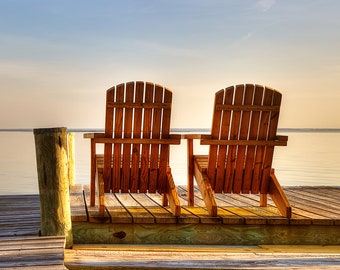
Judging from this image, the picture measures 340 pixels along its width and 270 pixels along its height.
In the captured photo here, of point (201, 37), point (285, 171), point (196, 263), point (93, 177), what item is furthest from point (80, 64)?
point (196, 263)

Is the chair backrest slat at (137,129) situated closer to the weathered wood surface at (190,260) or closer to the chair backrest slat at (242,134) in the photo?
the chair backrest slat at (242,134)

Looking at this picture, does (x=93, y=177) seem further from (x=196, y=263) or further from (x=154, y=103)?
(x=196, y=263)

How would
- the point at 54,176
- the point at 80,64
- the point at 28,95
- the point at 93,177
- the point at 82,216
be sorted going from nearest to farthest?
the point at 54,176 → the point at 82,216 → the point at 93,177 → the point at 80,64 → the point at 28,95

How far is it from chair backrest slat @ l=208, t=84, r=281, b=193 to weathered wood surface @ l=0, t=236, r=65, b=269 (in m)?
2.03

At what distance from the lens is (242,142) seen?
5.19 m

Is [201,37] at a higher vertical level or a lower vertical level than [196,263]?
higher

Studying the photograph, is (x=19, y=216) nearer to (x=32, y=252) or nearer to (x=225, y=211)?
(x=32, y=252)

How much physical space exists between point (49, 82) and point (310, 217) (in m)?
30.0

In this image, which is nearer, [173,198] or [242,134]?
[173,198]

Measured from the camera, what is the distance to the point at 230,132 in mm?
5211

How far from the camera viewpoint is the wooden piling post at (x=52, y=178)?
3812mm

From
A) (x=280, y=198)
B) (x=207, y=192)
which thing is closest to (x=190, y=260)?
(x=207, y=192)

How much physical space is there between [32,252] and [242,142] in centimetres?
261

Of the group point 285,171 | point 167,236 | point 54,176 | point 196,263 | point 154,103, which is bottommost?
point 285,171
